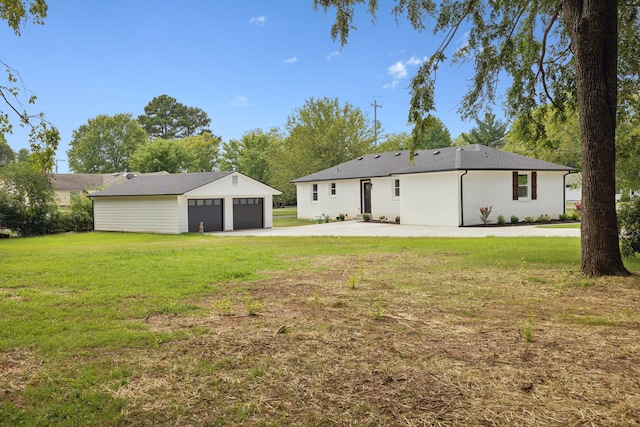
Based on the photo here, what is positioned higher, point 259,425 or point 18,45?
point 18,45

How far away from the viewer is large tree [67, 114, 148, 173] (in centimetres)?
6469

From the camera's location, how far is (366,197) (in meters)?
28.0

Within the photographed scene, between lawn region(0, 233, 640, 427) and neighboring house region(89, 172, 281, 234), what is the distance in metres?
13.5

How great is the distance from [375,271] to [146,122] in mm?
68506

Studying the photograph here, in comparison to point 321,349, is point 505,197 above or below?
above

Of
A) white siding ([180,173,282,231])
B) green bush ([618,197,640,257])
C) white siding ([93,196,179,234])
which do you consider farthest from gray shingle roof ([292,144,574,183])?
white siding ([93,196,179,234])

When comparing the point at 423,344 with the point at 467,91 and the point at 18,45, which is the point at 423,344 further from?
the point at 467,91

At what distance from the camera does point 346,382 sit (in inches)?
141

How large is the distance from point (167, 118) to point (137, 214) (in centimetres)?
5062

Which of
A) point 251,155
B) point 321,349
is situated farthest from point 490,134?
point 321,349

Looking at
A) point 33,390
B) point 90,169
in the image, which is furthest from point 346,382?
point 90,169

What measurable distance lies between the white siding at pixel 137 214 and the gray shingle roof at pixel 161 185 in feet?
1.08

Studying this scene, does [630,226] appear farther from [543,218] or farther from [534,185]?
[543,218]

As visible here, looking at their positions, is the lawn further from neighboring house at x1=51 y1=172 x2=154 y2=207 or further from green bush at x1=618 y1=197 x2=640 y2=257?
neighboring house at x1=51 y1=172 x2=154 y2=207
